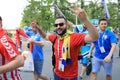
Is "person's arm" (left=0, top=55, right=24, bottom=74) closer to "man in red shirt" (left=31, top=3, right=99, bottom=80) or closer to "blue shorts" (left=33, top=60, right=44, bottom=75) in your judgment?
"man in red shirt" (left=31, top=3, right=99, bottom=80)

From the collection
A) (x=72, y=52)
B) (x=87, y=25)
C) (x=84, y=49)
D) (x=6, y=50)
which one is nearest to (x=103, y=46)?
(x=84, y=49)

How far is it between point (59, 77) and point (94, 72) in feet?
7.99

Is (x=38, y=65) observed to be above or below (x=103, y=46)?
below

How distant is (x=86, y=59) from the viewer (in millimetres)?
9617

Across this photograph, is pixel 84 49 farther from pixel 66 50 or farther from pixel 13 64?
pixel 13 64

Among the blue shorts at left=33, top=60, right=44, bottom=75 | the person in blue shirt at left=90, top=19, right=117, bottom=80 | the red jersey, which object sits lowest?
the blue shorts at left=33, top=60, right=44, bottom=75

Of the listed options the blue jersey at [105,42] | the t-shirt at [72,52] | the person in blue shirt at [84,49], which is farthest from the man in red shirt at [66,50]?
the person in blue shirt at [84,49]

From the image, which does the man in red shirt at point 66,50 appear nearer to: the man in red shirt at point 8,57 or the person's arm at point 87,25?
the person's arm at point 87,25

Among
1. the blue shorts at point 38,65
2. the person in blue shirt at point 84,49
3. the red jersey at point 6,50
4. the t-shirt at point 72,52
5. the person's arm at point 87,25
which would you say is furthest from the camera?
the person in blue shirt at point 84,49

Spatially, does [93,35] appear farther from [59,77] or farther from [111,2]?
[111,2]

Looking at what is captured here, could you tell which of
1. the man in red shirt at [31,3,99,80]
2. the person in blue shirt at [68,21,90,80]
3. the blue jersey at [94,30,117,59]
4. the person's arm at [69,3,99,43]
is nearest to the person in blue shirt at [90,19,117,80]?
the blue jersey at [94,30,117,59]

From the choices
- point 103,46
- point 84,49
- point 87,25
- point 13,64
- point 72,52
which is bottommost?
point 84,49

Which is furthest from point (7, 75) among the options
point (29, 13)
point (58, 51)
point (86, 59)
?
point (29, 13)

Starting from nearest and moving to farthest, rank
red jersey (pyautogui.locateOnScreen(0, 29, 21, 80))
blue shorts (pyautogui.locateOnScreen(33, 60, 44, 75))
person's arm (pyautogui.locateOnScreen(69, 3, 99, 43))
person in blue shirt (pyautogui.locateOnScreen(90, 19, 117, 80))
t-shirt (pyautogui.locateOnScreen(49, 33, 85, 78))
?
red jersey (pyautogui.locateOnScreen(0, 29, 21, 80)) → person's arm (pyautogui.locateOnScreen(69, 3, 99, 43)) → t-shirt (pyautogui.locateOnScreen(49, 33, 85, 78)) → person in blue shirt (pyautogui.locateOnScreen(90, 19, 117, 80)) → blue shorts (pyautogui.locateOnScreen(33, 60, 44, 75))
